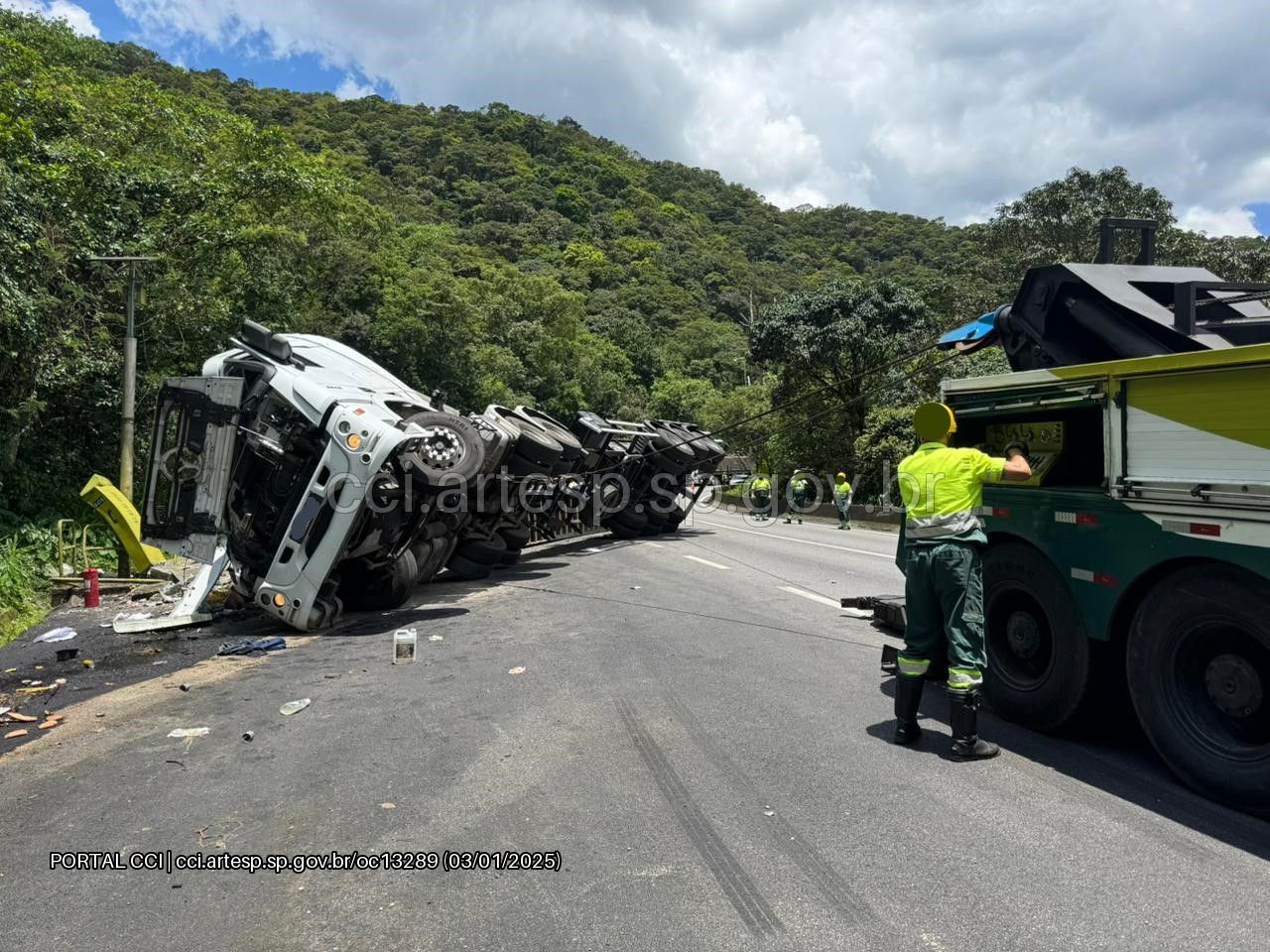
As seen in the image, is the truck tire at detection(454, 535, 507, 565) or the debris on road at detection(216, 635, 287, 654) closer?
the debris on road at detection(216, 635, 287, 654)

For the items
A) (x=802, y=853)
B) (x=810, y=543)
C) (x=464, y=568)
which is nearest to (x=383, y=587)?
(x=464, y=568)

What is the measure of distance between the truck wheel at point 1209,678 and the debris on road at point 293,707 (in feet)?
16.4

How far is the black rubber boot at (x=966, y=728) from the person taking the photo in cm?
431

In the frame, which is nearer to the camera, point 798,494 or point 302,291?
point 798,494

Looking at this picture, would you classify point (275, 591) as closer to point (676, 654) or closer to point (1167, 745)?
point (676, 654)

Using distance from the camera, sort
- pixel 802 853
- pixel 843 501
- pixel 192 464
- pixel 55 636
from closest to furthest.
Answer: pixel 802 853 → pixel 192 464 → pixel 55 636 → pixel 843 501

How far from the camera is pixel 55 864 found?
11.4 feet

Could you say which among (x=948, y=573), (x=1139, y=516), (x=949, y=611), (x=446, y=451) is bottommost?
(x=949, y=611)

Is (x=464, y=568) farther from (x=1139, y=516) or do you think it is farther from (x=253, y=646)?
(x=1139, y=516)

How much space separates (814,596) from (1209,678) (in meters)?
6.18

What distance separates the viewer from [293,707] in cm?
562

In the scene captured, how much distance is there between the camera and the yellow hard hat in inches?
187

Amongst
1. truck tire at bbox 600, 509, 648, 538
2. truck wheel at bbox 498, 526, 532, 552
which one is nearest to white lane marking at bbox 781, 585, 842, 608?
truck wheel at bbox 498, 526, 532, 552

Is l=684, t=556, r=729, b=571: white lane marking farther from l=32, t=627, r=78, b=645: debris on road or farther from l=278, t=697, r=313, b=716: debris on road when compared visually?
l=32, t=627, r=78, b=645: debris on road
